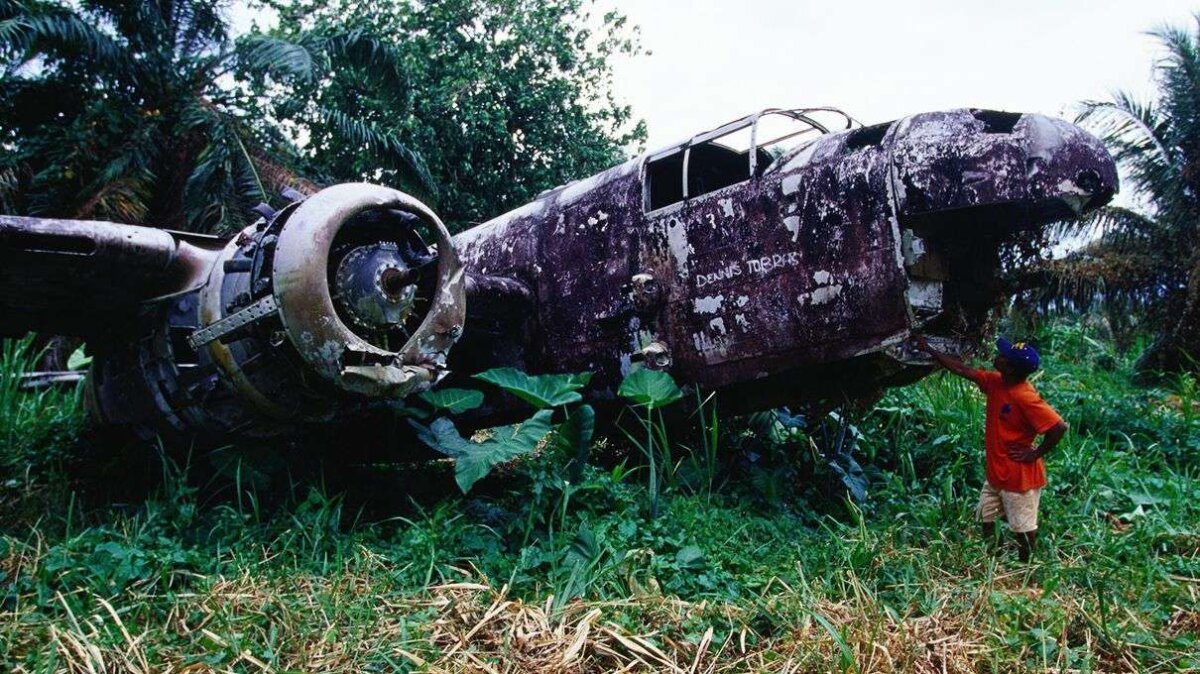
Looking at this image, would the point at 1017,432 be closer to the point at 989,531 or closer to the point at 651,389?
the point at 989,531

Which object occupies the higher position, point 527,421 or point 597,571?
point 527,421

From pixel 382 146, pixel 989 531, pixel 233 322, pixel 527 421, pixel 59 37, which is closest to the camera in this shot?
pixel 233 322

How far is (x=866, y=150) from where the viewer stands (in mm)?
5512

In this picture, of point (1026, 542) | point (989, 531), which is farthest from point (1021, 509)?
point (989, 531)

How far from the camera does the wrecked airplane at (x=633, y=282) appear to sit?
502 cm

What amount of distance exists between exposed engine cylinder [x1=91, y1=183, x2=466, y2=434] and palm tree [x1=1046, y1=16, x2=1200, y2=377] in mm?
11087

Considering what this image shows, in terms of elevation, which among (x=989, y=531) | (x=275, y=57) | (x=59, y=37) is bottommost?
(x=989, y=531)

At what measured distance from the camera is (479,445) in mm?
5410

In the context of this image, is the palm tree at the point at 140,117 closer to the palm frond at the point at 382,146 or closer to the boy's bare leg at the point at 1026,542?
the palm frond at the point at 382,146

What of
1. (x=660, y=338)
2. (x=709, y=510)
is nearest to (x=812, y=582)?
(x=709, y=510)

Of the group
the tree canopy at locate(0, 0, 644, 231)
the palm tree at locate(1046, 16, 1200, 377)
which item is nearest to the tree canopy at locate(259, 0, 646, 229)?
the tree canopy at locate(0, 0, 644, 231)

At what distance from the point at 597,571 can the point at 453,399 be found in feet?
5.83

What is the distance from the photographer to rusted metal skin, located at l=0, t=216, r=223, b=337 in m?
4.84

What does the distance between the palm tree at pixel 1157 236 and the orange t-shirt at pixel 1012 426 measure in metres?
8.73
